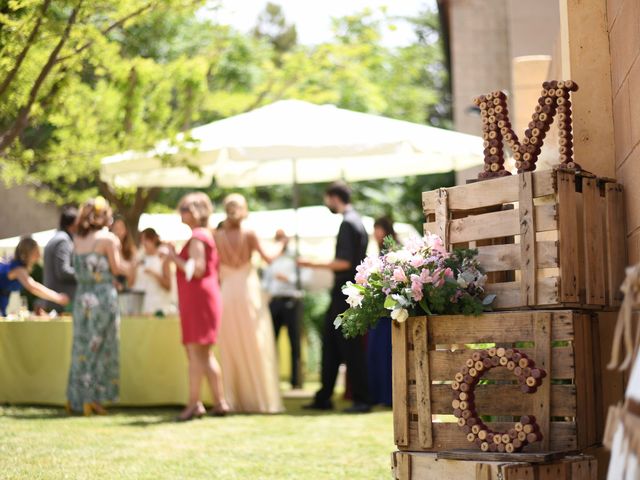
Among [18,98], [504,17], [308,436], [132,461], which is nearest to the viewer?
[132,461]

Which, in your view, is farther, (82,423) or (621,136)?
(82,423)

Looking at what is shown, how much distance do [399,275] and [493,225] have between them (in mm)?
515

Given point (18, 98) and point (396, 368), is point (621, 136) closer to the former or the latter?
point (396, 368)

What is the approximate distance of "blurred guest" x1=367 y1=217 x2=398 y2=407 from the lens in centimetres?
1080

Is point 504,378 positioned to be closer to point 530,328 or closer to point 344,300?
point 530,328

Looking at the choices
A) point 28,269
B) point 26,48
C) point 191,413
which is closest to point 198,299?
point 191,413

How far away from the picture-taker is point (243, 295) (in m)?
10.1

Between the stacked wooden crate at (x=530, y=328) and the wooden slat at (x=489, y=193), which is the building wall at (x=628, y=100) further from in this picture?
the wooden slat at (x=489, y=193)

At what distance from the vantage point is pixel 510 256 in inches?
186

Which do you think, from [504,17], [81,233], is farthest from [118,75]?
[504,17]

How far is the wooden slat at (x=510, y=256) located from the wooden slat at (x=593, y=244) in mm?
217

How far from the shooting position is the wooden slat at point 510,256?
15.1ft

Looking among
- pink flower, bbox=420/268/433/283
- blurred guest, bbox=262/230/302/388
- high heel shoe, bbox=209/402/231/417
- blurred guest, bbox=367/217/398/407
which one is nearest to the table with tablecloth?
high heel shoe, bbox=209/402/231/417

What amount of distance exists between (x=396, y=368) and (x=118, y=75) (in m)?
5.23
